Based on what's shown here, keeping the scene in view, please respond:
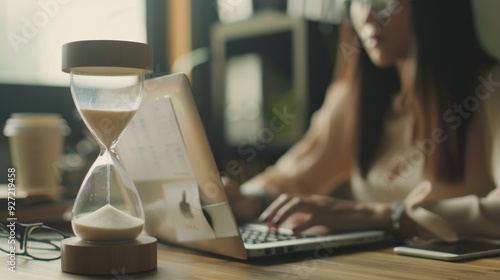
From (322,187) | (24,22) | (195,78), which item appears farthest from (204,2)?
(322,187)

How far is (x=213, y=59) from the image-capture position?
2.46 metres

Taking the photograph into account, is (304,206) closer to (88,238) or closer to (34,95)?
(88,238)

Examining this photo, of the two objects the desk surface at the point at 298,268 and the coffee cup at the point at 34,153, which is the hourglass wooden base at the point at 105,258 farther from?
the coffee cup at the point at 34,153

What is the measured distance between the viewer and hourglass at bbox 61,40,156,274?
2.52 ft

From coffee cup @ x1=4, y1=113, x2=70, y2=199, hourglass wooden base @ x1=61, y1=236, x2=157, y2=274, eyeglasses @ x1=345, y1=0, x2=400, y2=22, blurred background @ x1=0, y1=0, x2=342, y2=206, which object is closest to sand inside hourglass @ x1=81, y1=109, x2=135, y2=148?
hourglass wooden base @ x1=61, y1=236, x2=157, y2=274

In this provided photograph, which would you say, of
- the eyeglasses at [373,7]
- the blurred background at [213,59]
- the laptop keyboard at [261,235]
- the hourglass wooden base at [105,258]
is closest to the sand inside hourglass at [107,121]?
the hourglass wooden base at [105,258]

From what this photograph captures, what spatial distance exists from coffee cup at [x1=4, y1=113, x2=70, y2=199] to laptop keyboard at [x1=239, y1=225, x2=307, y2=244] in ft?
1.77

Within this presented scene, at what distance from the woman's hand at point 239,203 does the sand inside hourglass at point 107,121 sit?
54 centimetres

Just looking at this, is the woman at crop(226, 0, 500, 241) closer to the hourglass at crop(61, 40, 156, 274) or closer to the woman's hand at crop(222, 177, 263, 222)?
the woman's hand at crop(222, 177, 263, 222)

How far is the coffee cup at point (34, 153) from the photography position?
1437 millimetres

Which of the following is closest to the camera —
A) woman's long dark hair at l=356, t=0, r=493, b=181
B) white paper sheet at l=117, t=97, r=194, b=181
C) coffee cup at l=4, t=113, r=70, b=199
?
white paper sheet at l=117, t=97, r=194, b=181

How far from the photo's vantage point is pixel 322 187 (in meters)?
1.79

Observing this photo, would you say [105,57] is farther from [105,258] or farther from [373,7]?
[373,7]

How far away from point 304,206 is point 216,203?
35cm
